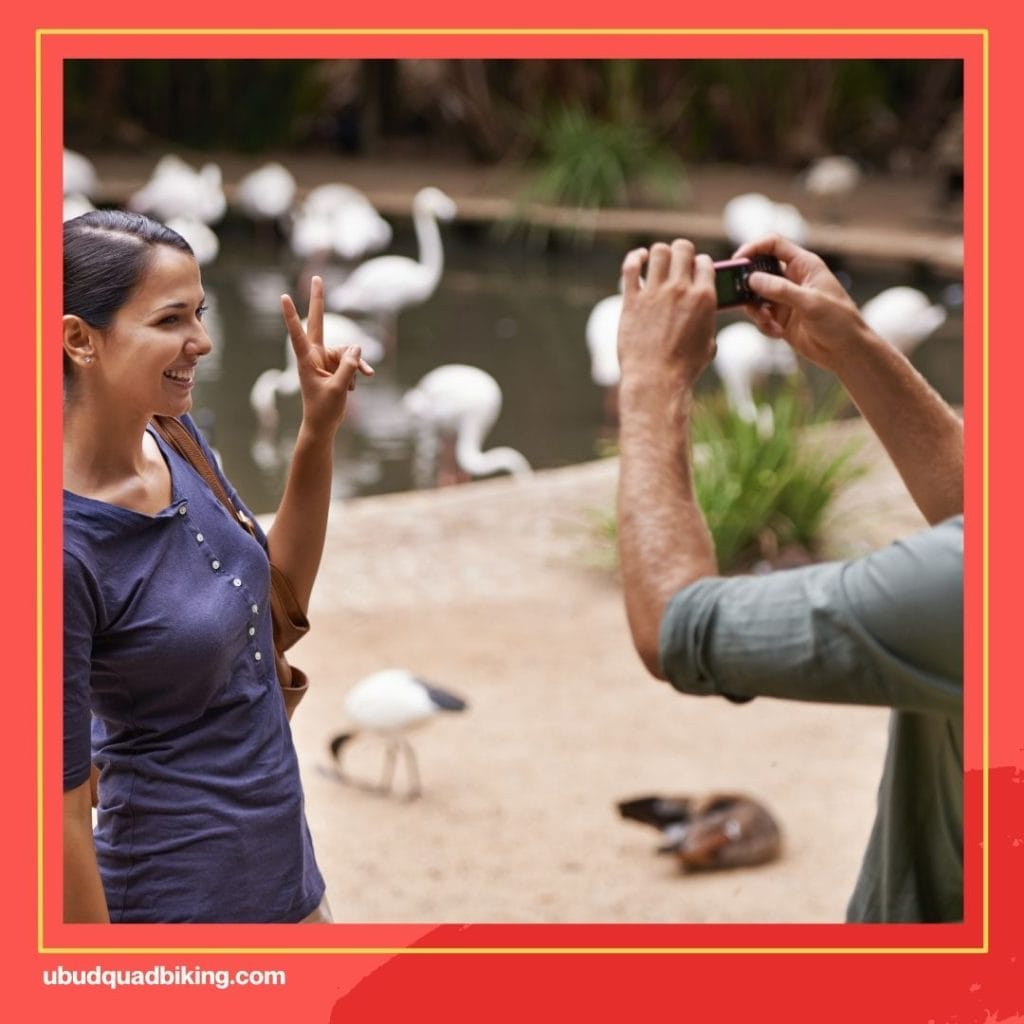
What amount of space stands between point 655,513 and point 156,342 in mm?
568

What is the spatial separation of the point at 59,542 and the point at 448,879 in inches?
96.5

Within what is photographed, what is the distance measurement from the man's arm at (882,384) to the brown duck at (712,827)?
2.30 meters

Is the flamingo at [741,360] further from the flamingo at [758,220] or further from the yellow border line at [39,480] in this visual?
the yellow border line at [39,480]

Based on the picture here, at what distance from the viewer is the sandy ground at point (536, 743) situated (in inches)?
152

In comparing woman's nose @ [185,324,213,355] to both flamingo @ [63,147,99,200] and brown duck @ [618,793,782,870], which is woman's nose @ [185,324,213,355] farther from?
flamingo @ [63,147,99,200]

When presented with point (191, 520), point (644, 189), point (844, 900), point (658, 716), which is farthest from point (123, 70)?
point (191, 520)

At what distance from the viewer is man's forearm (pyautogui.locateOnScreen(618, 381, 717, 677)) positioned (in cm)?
138

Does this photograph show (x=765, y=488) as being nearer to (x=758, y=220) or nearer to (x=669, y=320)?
(x=669, y=320)

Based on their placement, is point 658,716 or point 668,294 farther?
point 658,716

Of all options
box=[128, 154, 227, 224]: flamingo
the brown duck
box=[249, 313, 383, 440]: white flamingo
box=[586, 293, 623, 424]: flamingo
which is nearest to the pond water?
box=[249, 313, 383, 440]: white flamingo

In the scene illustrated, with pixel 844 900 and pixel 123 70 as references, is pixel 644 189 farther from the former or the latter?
pixel 844 900

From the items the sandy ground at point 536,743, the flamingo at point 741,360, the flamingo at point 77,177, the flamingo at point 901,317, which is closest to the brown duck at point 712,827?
the sandy ground at point 536,743

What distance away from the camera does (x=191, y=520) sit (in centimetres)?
177

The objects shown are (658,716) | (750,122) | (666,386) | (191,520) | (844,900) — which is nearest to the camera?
(666,386)
